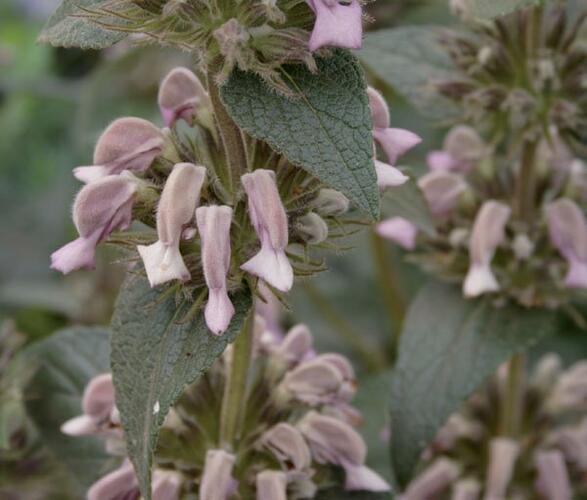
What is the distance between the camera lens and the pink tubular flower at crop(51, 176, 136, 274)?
1.38 meters

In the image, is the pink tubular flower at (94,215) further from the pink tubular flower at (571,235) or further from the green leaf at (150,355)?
the pink tubular flower at (571,235)

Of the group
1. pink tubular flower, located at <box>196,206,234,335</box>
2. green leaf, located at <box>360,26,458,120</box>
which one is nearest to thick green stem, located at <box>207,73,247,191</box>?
pink tubular flower, located at <box>196,206,234,335</box>

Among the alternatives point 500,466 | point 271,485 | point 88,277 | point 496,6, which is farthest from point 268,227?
point 88,277

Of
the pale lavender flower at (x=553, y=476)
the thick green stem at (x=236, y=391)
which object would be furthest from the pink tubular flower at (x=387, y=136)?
the pale lavender flower at (x=553, y=476)

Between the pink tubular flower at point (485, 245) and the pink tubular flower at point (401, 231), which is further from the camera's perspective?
the pink tubular flower at point (401, 231)

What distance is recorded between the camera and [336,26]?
118 cm

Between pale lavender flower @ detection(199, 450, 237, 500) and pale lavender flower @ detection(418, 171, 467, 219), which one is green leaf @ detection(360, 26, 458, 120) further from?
pale lavender flower @ detection(199, 450, 237, 500)

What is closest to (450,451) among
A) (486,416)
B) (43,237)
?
(486,416)

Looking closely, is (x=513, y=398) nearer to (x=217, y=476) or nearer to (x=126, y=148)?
(x=217, y=476)

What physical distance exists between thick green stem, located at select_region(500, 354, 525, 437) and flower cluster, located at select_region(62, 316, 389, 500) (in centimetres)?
59

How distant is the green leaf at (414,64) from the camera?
2.18m

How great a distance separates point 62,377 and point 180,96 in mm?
710

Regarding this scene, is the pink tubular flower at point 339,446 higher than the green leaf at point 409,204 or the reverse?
the reverse

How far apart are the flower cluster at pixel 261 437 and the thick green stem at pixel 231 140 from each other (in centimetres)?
42
